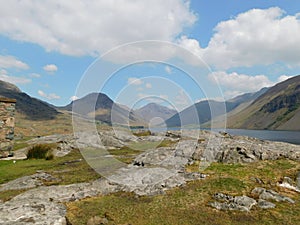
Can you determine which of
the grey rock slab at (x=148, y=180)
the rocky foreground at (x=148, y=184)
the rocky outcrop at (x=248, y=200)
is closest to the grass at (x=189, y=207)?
the rocky outcrop at (x=248, y=200)

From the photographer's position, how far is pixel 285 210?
649 inches

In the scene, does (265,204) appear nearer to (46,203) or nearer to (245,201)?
(245,201)

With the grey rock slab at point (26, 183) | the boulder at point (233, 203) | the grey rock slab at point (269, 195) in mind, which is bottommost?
the grey rock slab at point (26, 183)

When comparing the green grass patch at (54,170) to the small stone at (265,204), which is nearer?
the small stone at (265,204)

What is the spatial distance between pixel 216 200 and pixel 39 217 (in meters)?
11.6

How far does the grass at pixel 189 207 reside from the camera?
50.5ft

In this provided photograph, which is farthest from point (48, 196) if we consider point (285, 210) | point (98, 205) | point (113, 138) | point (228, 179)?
point (113, 138)

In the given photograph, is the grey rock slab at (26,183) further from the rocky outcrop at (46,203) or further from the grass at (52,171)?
the rocky outcrop at (46,203)

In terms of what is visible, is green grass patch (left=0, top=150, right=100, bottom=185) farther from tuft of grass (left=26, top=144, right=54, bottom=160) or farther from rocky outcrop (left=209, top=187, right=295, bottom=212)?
rocky outcrop (left=209, top=187, right=295, bottom=212)

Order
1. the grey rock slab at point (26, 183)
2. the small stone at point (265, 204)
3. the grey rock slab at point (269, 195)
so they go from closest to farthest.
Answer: the small stone at point (265, 204), the grey rock slab at point (269, 195), the grey rock slab at point (26, 183)

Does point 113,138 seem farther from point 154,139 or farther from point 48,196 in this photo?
point 48,196

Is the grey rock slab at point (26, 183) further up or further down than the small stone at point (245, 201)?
further down

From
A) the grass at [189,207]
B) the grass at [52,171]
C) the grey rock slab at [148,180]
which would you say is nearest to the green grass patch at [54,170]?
the grass at [52,171]

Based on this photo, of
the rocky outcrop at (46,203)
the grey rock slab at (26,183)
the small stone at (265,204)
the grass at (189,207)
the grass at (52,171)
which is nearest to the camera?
the rocky outcrop at (46,203)
